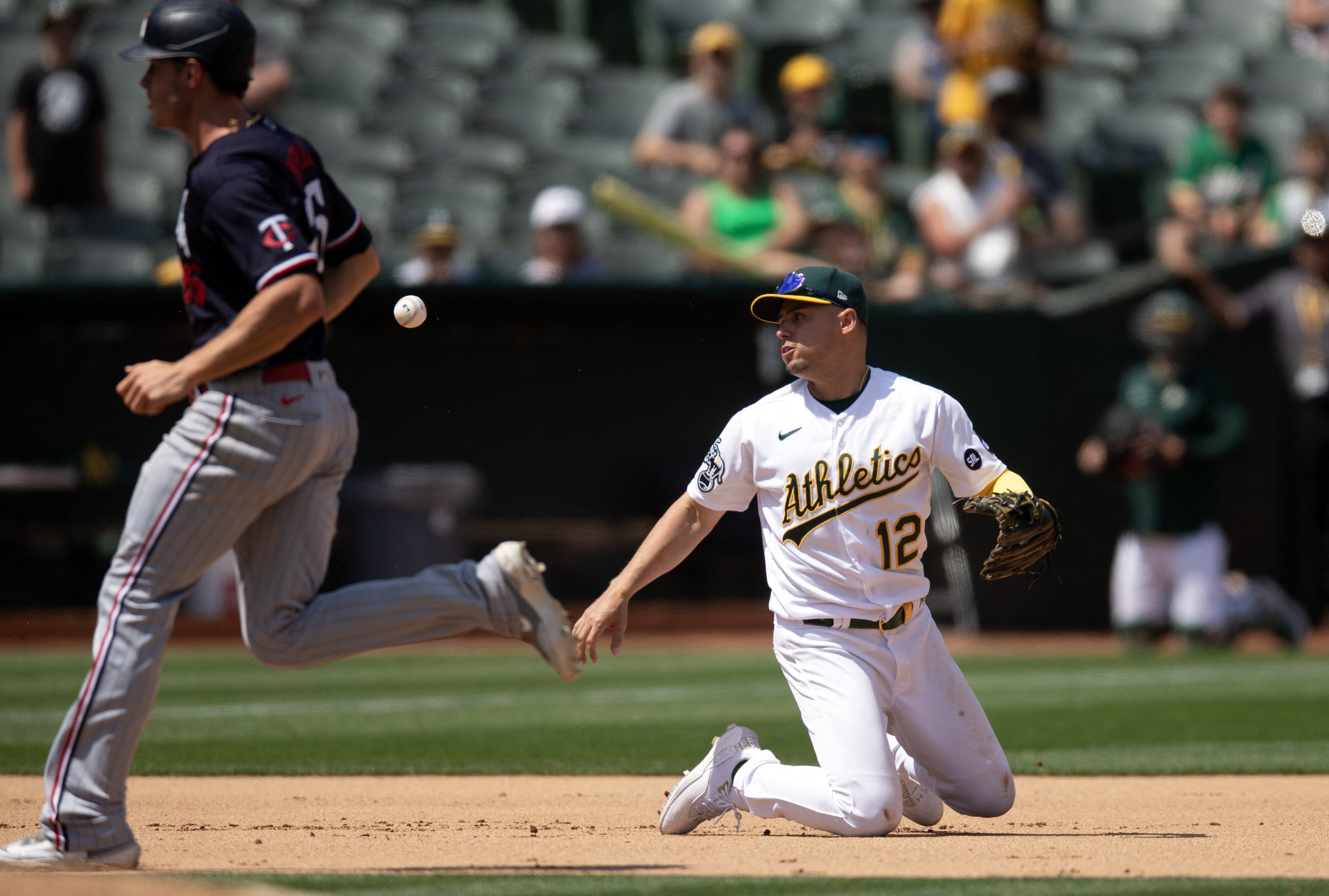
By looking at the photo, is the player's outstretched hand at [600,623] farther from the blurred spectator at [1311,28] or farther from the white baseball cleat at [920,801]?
the blurred spectator at [1311,28]

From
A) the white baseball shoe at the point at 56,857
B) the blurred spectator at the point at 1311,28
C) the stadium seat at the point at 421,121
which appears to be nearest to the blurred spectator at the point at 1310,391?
the blurred spectator at the point at 1311,28

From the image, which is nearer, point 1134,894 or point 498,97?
point 1134,894

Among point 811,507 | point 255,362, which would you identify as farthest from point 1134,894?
point 255,362

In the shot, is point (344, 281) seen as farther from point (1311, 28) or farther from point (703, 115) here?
point (1311, 28)

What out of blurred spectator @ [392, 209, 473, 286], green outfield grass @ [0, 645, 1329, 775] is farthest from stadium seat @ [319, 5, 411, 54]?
green outfield grass @ [0, 645, 1329, 775]

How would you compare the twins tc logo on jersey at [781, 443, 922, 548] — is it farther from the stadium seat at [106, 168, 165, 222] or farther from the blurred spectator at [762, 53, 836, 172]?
the stadium seat at [106, 168, 165, 222]

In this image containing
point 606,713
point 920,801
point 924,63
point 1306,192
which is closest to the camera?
point 920,801

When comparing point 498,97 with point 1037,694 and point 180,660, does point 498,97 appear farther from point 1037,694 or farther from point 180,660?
point 1037,694

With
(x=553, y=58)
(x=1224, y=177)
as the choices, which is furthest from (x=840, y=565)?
(x=553, y=58)
